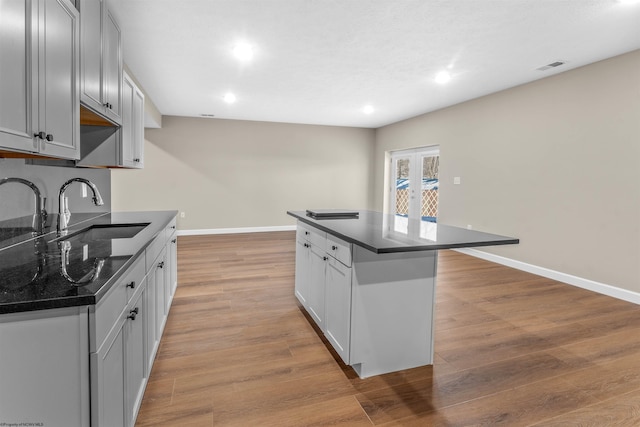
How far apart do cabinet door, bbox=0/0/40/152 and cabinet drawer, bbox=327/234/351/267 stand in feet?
5.03

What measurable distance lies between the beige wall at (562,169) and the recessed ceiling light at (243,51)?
3.71m

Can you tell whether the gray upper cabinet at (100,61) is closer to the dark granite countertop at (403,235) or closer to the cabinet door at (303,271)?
the dark granite countertop at (403,235)

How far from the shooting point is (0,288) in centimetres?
102

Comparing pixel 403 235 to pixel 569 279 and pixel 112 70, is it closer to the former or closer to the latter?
pixel 112 70

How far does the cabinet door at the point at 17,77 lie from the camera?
1.18 metres

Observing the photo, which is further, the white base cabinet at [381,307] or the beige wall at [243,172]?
the beige wall at [243,172]

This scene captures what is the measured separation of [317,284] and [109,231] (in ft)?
4.97

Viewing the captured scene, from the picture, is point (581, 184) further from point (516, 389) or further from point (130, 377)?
point (130, 377)

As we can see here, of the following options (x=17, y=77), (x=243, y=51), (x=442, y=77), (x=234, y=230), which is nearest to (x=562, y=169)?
(x=442, y=77)

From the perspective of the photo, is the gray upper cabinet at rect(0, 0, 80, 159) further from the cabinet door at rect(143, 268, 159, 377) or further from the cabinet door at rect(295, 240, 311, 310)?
the cabinet door at rect(295, 240, 311, 310)

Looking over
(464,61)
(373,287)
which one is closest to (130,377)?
(373,287)

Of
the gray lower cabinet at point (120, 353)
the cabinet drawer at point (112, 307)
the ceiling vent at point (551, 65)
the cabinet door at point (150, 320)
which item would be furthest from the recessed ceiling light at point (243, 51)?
the ceiling vent at point (551, 65)

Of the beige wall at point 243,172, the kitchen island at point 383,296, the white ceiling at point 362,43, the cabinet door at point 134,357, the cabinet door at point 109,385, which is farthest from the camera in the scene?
the beige wall at point 243,172

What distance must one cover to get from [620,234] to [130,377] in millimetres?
4610
